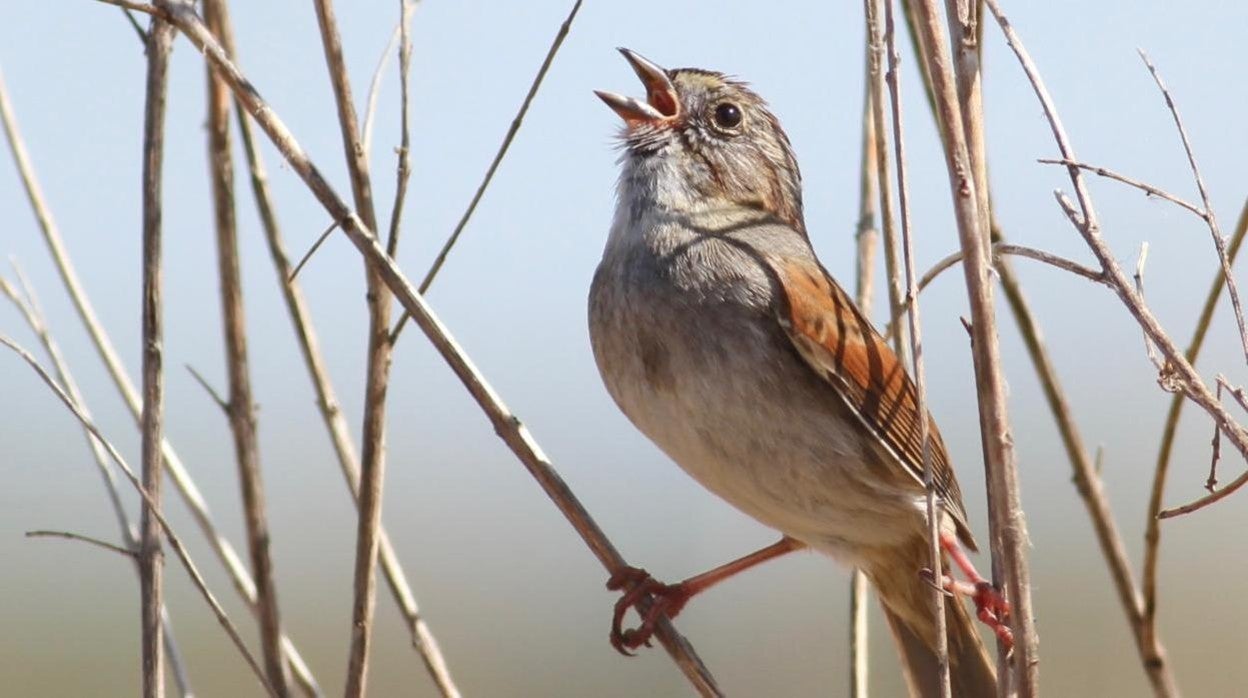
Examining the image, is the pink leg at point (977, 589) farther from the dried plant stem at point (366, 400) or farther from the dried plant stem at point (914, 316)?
the dried plant stem at point (366, 400)

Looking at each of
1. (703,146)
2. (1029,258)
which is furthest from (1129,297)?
(703,146)

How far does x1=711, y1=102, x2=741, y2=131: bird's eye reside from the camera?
359 centimetres

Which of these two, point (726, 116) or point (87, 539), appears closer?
point (87, 539)

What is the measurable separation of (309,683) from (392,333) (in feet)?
2.32

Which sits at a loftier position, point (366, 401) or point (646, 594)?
point (366, 401)

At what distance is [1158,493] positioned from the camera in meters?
2.84

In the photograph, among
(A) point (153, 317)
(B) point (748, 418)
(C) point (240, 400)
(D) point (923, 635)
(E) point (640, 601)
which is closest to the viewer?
(A) point (153, 317)

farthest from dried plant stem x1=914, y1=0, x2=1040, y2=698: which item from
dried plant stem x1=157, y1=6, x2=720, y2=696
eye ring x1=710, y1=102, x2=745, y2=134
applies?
eye ring x1=710, y1=102, x2=745, y2=134

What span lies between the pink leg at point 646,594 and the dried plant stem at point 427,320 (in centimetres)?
42

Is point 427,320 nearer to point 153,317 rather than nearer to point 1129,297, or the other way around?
point 153,317

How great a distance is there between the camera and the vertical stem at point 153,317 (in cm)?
254

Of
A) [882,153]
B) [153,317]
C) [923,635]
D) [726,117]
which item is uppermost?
[153,317]

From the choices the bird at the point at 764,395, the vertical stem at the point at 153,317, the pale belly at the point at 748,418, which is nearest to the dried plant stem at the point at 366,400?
the vertical stem at the point at 153,317

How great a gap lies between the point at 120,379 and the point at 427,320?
825 mm
